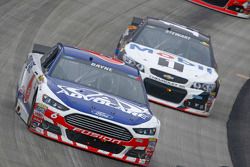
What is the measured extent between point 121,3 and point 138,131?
1420 cm

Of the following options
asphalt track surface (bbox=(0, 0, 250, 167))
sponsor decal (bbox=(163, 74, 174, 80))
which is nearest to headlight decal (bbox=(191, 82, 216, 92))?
sponsor decal (bbox=(163, 74, 174, 80))

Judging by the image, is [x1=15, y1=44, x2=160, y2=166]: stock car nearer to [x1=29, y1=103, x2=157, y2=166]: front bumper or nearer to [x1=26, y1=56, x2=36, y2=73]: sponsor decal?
[x1=29, y1=103, x2=157, y2=166]: front bumper

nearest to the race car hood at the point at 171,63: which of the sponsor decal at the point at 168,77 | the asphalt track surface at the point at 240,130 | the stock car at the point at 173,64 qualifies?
the stock car at the point at 173,64

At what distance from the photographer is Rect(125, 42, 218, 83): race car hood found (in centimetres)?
1947

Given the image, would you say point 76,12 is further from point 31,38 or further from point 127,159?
point 127,159

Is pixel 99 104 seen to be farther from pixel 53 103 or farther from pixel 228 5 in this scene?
pixel 228 5

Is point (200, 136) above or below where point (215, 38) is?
above

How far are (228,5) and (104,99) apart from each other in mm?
16018

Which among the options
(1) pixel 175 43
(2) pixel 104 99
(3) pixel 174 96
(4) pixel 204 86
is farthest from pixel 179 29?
(2) pixel 104 99

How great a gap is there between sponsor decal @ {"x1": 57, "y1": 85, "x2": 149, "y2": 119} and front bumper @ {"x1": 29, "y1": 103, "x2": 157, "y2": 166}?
1.63 feet

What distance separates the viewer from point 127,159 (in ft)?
47.3

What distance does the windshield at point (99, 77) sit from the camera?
15.2 metres

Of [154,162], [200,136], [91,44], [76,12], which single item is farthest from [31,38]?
[154,162]

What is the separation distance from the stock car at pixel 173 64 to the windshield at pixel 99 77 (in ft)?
11.2
